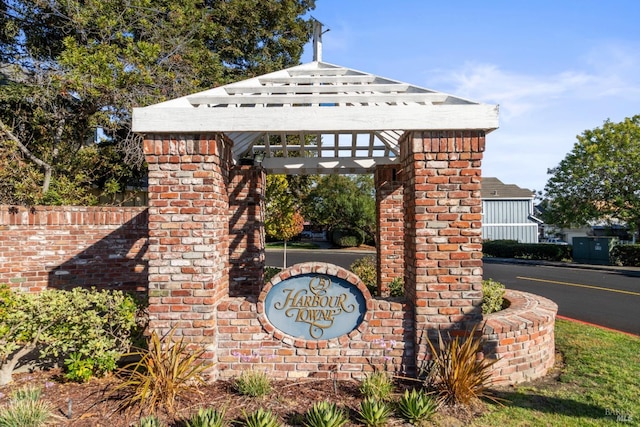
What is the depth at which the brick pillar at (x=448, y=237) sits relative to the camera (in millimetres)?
4141

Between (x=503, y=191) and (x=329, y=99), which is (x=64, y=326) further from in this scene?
(x=503, y=191)

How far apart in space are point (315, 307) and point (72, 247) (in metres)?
4.44

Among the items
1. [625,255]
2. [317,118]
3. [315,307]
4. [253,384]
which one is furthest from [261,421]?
[625,255]

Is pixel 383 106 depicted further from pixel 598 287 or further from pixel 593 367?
pixel 598 287

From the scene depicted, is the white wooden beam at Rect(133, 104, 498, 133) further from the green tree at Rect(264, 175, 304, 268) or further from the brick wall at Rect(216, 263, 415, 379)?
the green tree at Rect(264, 175, 304, 268)

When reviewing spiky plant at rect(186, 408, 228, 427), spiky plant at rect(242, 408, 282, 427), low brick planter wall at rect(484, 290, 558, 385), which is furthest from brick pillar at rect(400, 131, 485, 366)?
spiky plant at rect(186, 408, 228, 427)

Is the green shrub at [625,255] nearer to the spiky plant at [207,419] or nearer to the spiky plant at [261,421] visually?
the spiky plant at [261,421]

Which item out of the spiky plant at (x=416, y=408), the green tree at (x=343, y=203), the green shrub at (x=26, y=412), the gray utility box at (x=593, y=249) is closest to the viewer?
the green shrub at (x=26, y=412)

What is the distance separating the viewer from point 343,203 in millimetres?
30781

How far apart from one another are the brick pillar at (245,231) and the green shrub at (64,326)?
216 centimetres

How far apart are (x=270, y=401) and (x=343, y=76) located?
3.78 meters

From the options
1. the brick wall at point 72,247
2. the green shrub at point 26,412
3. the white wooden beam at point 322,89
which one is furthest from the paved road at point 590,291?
the brick wall at point 72,247

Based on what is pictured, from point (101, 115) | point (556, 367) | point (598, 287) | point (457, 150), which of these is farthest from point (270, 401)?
point (598, 287)

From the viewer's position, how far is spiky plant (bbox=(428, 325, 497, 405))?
3744 mm
